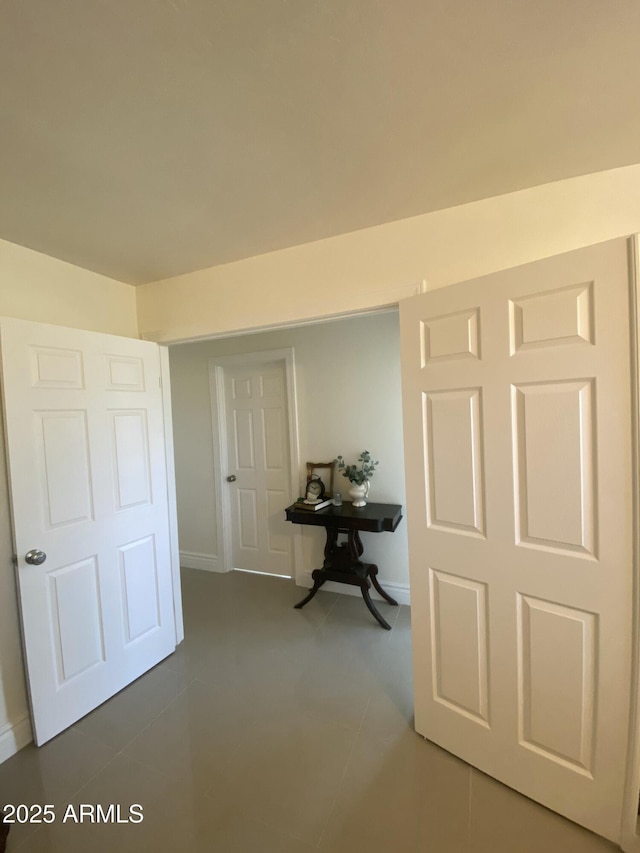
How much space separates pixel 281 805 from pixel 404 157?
2427 mm

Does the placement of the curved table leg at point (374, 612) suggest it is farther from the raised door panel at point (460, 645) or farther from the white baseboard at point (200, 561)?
the white baseboard at point (200, 561)

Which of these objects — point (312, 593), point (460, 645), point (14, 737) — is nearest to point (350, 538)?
point (312, 593)

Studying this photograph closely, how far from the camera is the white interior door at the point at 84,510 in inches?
62.7

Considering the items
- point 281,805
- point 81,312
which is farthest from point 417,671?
point 81,312

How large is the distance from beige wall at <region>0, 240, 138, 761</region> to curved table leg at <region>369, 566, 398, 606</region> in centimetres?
206

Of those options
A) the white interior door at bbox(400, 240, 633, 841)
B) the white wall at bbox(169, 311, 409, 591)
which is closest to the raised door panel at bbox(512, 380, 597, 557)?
the white interior door at bbox(400, 240, 633, 841)

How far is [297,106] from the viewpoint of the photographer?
101 cm

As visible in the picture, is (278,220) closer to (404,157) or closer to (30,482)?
(404,157)

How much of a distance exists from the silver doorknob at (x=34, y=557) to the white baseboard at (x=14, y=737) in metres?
0.73

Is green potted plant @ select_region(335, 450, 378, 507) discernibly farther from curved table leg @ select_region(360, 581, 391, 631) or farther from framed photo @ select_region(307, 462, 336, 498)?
curved table leg @ select_region(360, 581, 391, 631)

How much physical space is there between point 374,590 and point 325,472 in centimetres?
105

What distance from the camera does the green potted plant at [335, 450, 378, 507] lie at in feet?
8.89

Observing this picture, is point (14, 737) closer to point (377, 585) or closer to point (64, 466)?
point (64, 466)

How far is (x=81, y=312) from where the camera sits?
2.03 m
